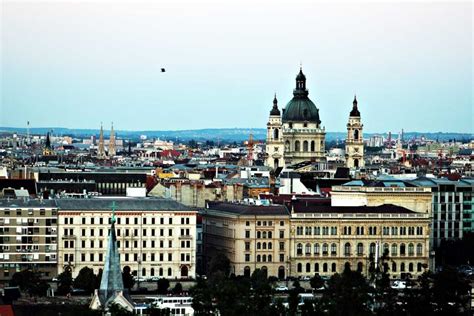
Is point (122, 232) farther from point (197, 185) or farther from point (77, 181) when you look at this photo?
point (77, 181)

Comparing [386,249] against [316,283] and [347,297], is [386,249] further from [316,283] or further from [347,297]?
[347,297]

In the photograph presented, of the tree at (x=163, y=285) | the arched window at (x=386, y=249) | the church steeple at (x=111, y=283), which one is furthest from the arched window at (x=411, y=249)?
the church steeple at (x=111, y=283)

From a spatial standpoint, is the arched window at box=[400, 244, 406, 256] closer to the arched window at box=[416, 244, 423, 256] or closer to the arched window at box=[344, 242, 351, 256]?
the arched window at box=[416, 244, 423, 256]

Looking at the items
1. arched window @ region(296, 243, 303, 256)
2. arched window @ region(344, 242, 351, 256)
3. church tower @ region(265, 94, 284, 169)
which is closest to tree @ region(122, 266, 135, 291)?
arched window @ region(296, 243, 303, 256)

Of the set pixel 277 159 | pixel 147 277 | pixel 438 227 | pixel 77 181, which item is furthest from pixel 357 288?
pixel 277 159

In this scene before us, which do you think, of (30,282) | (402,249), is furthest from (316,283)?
(30,282)

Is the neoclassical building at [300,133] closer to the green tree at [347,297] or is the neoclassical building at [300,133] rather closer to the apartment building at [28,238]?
the apartment building at [28,238]

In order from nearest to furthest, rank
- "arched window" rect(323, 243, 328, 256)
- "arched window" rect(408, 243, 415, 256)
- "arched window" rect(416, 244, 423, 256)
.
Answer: "arched window" rect(323, 243, 328, 256), "arched window" rect(408, 243, 415, 256), "arched window" rect(416, 244, 423, 256)
